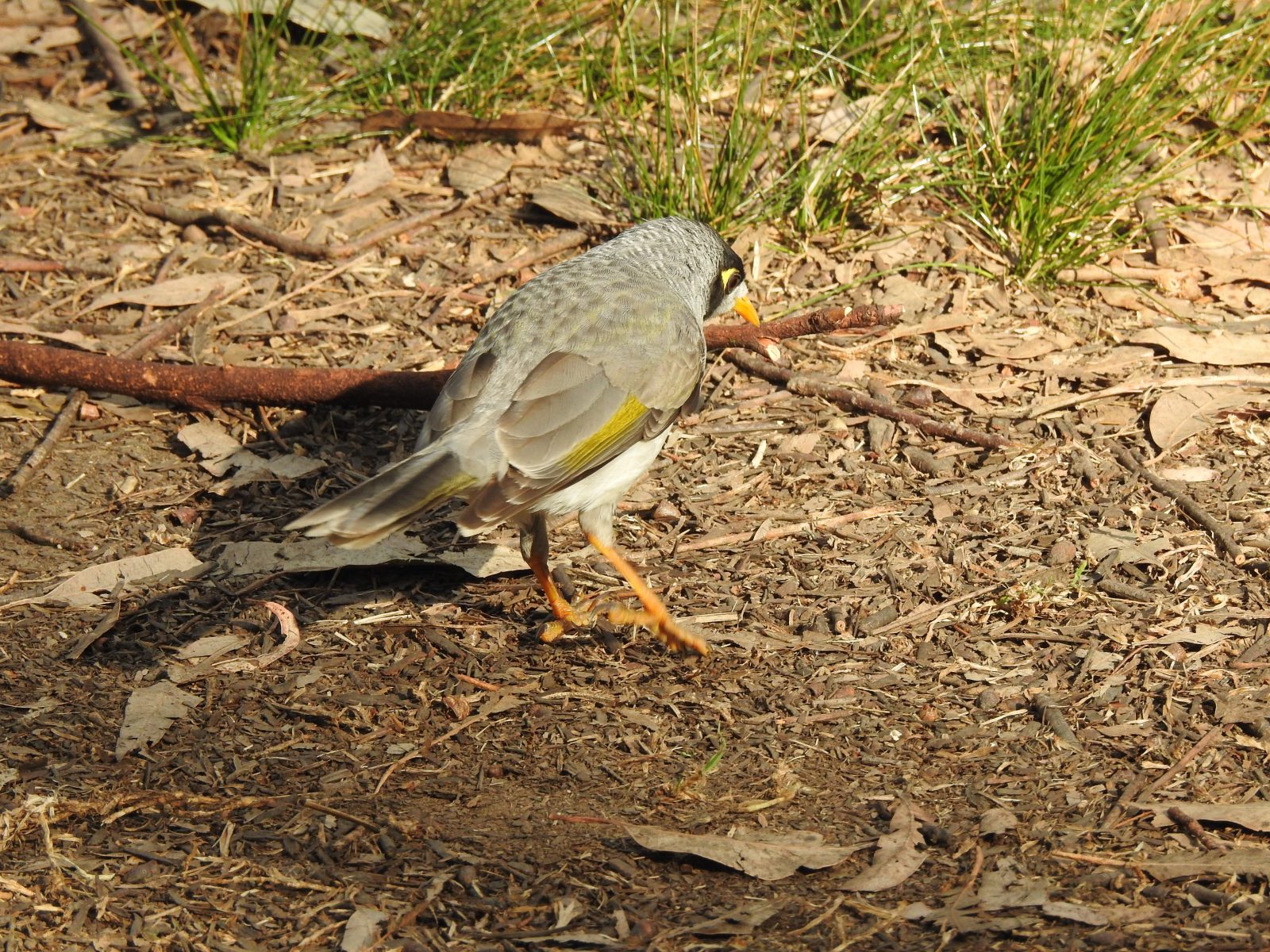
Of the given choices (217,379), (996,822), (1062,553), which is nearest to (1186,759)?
(996,822)

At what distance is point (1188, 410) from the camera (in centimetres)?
672

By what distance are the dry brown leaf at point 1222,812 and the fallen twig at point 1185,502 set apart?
64.9 inches

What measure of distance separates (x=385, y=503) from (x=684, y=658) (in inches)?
57.0

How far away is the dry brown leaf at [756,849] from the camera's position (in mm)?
4145

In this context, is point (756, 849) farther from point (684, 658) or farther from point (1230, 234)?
point (1230, 234)

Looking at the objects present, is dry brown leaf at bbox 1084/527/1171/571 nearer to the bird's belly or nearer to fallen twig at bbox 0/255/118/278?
the bird's belly

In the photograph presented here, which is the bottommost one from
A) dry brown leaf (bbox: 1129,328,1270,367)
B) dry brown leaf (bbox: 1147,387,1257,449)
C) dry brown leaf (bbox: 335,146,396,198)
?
dry brown leaf (bbox: 335,146,396,198)

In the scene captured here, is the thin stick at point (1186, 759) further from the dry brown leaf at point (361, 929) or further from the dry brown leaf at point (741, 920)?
the dry brown leaf at point (361, 929)

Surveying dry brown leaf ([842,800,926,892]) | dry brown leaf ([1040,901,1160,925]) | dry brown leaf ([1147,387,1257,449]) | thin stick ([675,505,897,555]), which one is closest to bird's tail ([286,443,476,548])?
thin stick ([675,505,897,555])

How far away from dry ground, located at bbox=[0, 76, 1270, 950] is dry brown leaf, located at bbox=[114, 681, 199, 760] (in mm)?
55

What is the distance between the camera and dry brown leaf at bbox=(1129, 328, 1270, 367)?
7047mm

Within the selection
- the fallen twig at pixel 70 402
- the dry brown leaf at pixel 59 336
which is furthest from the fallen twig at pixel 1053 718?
the dry brown leaf at pixel 59 336

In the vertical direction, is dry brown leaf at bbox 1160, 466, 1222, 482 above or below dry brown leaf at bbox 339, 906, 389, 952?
below

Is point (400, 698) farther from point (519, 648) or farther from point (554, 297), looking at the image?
point (554, 297)
